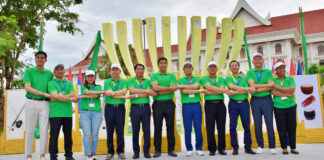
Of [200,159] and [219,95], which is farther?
[219,95]

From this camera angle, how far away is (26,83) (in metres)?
3.25

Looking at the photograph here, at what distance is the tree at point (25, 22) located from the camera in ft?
25.7

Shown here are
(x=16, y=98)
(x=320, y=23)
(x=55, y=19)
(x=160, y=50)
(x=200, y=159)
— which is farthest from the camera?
(x=160, y=50)

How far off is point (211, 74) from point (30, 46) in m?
8.04

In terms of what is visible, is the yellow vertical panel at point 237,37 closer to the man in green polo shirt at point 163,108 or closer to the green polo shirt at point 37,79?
the man in green polo shirt at point 163,108

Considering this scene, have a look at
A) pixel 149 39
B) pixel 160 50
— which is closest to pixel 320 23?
pixel 160 50

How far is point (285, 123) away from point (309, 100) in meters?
1.66

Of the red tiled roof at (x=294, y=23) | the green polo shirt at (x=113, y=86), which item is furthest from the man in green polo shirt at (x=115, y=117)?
the red tiled roof at (x=294, y=23)

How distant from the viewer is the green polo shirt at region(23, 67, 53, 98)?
10.8 ft

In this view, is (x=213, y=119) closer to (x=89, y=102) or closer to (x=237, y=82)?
(x=237, y=82)

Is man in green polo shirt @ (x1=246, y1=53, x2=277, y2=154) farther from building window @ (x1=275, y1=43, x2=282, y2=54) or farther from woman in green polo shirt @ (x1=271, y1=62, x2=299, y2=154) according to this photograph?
building window @ (x1=275, y1=43, x2=282, y2=54)

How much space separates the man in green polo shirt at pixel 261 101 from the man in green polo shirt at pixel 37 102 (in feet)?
10.2

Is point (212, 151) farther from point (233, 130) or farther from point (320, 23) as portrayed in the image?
point (320, 23)

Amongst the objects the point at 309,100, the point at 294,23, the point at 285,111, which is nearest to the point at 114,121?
the point at 285,111
